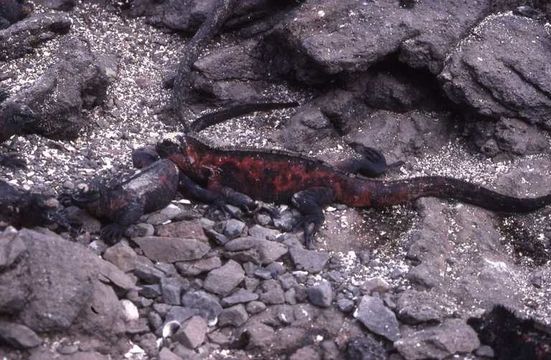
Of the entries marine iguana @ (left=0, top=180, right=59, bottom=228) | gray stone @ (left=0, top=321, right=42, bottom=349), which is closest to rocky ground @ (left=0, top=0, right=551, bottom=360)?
gray stone @ (left=0, top=321, right=42, bottom=349)

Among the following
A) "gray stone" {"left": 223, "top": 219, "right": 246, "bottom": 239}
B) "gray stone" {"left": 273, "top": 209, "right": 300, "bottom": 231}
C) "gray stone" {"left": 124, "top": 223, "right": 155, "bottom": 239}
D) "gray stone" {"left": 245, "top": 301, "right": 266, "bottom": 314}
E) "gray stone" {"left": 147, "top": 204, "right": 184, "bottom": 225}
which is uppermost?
"gray stone" {"left": 124, "top": 223, "right": 155, "bottom": 239}

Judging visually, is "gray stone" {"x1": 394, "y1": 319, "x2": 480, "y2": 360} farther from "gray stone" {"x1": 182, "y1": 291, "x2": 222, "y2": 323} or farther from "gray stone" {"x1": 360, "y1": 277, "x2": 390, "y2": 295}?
"gray stone" {"x1": 182, "y1": 291, "x2": 222, "y2": 323}

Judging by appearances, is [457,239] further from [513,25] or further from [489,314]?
[513,25]

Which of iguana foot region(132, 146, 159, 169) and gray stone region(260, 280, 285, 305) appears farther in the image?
iguana foot region(132, 146, 159, 169)

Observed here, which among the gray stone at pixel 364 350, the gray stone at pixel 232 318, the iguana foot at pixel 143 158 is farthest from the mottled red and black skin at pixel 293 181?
the gray stone at pixel 364 350

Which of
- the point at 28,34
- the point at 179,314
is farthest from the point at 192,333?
the point at 28,34

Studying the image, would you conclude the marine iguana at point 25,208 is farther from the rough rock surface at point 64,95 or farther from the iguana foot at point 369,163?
the iguana foot at point 369,163

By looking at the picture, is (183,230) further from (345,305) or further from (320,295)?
(345,305)
